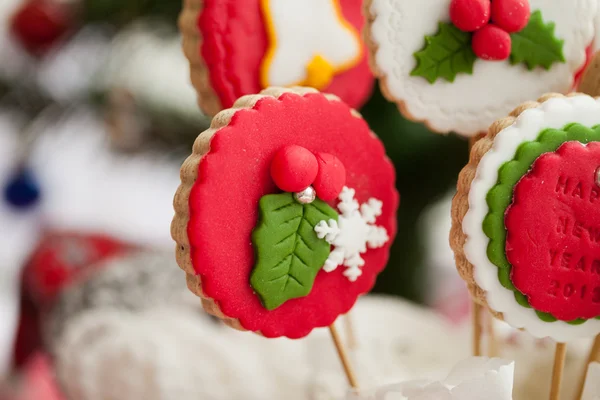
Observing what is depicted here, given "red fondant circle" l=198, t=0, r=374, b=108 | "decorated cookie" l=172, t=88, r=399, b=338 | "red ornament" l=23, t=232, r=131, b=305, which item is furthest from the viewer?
"red ornament" l=23, t=232, r=131, b=305

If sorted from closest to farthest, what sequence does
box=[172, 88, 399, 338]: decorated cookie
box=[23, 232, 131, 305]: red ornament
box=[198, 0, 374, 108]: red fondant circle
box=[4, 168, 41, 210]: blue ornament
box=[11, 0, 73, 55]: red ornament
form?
box=[172, 88, 399, 338]: decorated cookie, box=[198, 0, 374, 108]: red fondant circle, box=[23, 232, 131, 305]: red ornament, box=[11, 0, 73, 55]: red ornament, box=[4, 168, 41, 210]: blue ornament

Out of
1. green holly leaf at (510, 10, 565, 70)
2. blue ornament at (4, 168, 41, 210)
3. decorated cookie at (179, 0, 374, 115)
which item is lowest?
blue ornament at (4, 168, 41, 210)

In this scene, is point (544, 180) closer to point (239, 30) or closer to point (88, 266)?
point (239, 30)

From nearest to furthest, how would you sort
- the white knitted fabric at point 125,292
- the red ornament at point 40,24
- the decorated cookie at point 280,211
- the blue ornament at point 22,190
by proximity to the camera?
1. the decorated cookie at point 280,211
2. the white knitted fabric at point 125,292
3. the red ornament at point 40,24
4. the blue ornament at point 22,190

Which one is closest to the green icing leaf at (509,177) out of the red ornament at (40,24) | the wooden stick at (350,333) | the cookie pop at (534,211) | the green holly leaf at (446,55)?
the cookie pop at (534,211)

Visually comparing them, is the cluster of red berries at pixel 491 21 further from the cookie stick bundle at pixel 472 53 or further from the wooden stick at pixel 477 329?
the wooden stick at pixel 477 329

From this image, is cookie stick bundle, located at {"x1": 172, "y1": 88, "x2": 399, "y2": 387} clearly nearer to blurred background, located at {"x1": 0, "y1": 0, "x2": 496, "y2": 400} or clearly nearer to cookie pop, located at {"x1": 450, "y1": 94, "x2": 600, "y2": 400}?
cookie pop, located at {"x1": 450, "y1": 94, "x2": 600, "y2": 400}

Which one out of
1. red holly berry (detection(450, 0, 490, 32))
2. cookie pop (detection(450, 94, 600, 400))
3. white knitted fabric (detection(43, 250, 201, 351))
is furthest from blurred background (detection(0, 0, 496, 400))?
red holly berry (detection(450, 0, 490, 32))
